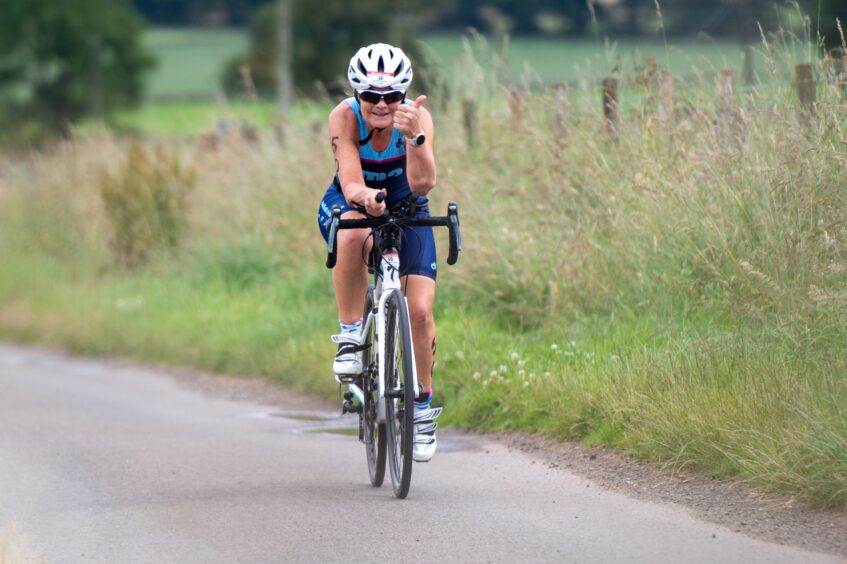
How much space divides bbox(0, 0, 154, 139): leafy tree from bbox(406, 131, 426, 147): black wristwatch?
2415 inches

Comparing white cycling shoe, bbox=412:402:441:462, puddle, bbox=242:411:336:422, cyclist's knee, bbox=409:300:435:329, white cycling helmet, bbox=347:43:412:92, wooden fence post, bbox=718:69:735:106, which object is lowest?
puddle, bbox=242:411:336:422

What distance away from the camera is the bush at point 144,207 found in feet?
59.2

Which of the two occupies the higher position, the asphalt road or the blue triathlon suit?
the blue triathlon suit

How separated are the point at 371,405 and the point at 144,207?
10649 millimetres

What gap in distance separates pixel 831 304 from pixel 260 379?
250 inches

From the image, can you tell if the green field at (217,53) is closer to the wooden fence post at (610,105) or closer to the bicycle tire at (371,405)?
the wooden fence post at (610,105)

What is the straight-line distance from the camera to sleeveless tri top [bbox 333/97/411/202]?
25.7 ft

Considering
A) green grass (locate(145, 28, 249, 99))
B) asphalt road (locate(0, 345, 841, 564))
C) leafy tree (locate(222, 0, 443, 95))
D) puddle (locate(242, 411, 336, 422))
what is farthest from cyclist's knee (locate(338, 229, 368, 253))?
green grass (locate(145, 28, 249, 99))

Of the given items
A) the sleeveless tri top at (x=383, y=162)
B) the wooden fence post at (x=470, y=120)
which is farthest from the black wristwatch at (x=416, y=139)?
the wooden fence post at (x=470, y=120)

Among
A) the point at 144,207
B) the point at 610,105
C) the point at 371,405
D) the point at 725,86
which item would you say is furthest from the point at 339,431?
the point at 144,207

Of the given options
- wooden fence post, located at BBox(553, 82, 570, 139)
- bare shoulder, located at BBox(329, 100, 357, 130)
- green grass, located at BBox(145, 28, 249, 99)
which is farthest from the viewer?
green grass, located at BBox(145, 28, 249, 99)

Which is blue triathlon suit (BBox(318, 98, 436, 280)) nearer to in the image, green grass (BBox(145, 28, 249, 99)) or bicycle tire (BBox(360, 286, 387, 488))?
bicycle tire (BBox(360, 286, 387, 488))

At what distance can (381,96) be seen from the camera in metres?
7.54

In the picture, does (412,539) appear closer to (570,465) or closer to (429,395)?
(429,395)
